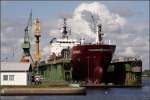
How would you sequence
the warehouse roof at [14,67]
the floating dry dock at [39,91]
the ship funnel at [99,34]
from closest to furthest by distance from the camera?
the floating dry dock at [39,91] < the warehouse roof at [14,67] < the ship funnel at [99,34]

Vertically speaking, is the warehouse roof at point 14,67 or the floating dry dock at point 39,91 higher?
the warehouse roof at point 14,67

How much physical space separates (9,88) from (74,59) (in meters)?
41.7

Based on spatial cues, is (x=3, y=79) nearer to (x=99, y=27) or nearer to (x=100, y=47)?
(x=100, y=47)

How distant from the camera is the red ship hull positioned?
109 m

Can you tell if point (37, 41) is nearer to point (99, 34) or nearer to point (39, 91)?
point (99, 34)

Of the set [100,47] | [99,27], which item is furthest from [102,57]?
[99,27]

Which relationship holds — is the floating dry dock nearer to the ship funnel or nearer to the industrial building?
the industrial building

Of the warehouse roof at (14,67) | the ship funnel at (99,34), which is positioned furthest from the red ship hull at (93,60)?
the warehouse roof at (14,67)

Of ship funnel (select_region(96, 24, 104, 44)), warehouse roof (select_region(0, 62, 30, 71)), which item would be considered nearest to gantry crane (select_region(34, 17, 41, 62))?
ship funnel (select_region(96, 24, 104, 44))

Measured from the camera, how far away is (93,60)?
109188 mm

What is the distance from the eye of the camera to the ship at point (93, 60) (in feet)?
357

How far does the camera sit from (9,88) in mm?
71938

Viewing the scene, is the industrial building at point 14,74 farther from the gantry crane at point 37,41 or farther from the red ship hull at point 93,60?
the gantry crane at point 37,41

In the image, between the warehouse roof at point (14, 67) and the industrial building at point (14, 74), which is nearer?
the industrial building at point (14, 74)
